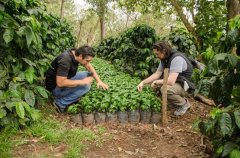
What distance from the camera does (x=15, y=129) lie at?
4.22 metres

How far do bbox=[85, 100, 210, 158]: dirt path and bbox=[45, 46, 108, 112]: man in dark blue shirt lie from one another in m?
0.81

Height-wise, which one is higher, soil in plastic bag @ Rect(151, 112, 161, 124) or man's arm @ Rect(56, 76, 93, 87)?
man's arm @ Rect(56, 76, 93, 87)

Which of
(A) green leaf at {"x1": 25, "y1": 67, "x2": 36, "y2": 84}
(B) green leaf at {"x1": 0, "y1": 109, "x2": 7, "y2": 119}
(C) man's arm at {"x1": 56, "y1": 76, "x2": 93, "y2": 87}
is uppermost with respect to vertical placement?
(A) green leaf at {"x1": 25, "y1": 67, "x2": 36, "y2": 84}

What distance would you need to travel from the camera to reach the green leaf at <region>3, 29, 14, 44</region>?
4.07 m

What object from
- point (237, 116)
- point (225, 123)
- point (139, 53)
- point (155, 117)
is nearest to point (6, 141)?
point (155, 117)

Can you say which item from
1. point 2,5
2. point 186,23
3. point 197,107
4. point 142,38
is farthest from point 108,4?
point 2,5

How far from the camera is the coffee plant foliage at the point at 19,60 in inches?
162

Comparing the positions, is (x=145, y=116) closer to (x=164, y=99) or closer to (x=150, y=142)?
(x=164, y=99)

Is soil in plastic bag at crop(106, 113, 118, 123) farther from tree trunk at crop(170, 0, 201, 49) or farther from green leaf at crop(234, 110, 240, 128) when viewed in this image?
tree trunk at crop(170, 0, 201, 49)

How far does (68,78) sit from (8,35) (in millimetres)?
1708

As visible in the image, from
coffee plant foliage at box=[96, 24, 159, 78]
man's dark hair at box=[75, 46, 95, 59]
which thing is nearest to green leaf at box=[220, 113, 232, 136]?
man's dark hair at box=[75, 46, 95, 59]

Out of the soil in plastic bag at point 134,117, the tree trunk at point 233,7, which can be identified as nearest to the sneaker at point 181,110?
the soil in plastic bag at point 134,117

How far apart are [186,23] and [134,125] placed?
6366mm

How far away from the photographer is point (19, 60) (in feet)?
15.1
